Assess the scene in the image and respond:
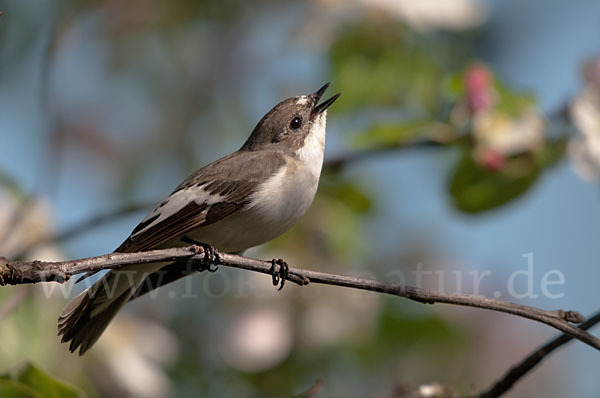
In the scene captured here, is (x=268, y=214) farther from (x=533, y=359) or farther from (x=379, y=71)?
(x=379, y=71)

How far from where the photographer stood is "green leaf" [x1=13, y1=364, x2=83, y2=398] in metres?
2.70

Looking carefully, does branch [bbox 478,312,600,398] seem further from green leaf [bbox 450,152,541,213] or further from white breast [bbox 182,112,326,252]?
green leaf [bbox 450,152,541,213]

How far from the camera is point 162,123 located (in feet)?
23.3

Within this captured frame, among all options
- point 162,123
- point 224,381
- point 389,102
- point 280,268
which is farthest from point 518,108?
point 162,123

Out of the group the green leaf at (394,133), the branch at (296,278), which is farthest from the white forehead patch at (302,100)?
the branch at (296,278)

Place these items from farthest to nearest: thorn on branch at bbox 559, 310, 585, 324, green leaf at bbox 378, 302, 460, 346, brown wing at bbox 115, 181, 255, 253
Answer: green leaf at bbox 378, 302, 460, 346 < brown wing at bbox 115, 181, 255, 253 < thorn on branch at bbox 559, 310, 585, 324

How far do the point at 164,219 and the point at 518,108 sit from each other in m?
2.04

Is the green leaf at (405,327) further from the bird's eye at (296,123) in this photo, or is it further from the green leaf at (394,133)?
the bird's eye at (296,123)

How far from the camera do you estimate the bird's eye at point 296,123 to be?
433 centimetres

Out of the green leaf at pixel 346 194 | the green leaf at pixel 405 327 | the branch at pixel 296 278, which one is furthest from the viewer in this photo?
the green leaf at pixel 346 194

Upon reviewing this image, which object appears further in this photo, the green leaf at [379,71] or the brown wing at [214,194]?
the green leaf at [379,71]

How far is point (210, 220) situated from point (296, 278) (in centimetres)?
100

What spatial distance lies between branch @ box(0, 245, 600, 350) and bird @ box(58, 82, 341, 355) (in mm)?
840

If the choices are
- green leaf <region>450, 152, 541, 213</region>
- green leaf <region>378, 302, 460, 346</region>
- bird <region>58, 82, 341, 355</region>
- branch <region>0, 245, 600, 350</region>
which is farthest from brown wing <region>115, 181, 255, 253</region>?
green leaf <region>378, 302, 460, 346</region>
